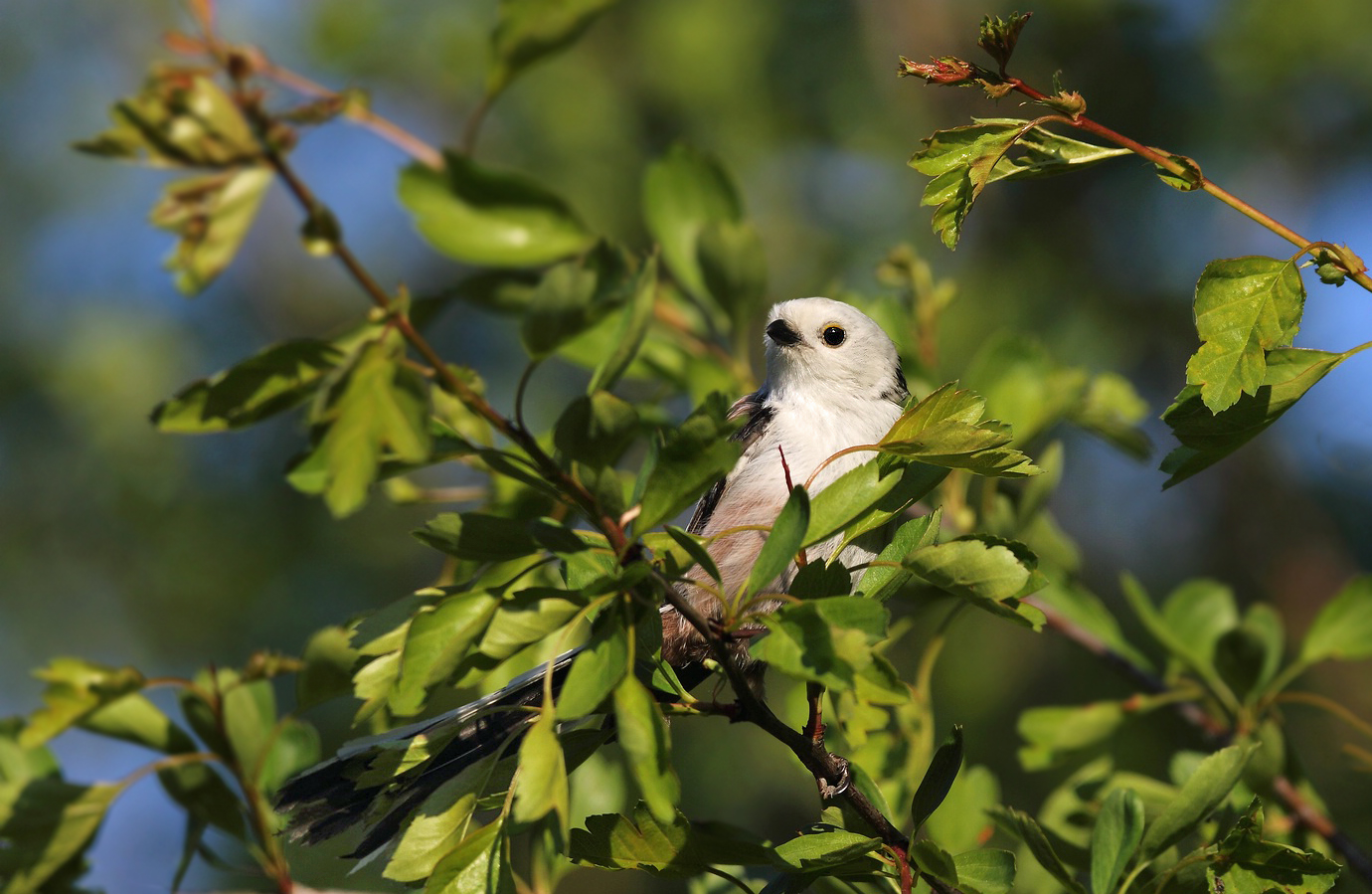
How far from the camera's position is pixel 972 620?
6.64 m

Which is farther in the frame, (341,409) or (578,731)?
(578,731)

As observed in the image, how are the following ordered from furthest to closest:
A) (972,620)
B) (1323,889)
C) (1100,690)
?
(972,620)
(1100,690)
(1323,889)

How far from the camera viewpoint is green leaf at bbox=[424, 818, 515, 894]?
5.64ft

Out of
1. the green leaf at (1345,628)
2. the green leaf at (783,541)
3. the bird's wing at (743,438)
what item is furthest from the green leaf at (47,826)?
the green leaf at (1345,628)

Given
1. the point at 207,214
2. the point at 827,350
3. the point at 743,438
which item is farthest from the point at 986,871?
the point at 827,350

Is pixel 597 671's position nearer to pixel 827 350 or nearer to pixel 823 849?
pixel 823 849

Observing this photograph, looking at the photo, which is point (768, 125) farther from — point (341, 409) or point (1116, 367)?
point (341, 409)

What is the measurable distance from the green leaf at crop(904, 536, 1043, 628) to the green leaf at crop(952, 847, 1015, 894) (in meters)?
0.48

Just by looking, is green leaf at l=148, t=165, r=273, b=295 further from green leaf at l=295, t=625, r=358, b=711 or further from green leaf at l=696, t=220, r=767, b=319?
green leaf at l=696, t=220, r=767, b=319

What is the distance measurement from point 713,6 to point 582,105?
1.10m

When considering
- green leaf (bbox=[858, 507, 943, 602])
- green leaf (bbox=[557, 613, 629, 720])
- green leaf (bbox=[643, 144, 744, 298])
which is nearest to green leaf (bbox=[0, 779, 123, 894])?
green leaf (bbox=[557, 613, 629, 720])

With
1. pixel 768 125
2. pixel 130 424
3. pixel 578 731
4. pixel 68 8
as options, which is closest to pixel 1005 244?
pixel 768 125

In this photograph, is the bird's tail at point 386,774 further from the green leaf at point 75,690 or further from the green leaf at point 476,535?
the green leaf at point 75,690

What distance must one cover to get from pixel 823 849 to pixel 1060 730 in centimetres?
154
